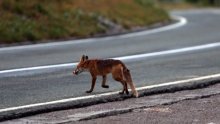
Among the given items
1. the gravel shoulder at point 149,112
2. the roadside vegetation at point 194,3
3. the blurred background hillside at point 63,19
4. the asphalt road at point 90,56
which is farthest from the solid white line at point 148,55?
the roadside vegetation at point 194,3

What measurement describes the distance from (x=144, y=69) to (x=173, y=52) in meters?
3.96

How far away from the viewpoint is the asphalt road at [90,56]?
9.98 metres

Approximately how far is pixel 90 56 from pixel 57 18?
296 inches

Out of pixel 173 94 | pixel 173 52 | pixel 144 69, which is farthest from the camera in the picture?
pixel 173 52

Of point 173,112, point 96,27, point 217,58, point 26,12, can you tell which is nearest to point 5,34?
point 26,12

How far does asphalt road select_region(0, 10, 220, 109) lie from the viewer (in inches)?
393

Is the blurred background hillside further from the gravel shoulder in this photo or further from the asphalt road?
the gravel shoulder

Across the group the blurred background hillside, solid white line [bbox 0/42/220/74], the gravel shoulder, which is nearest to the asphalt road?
solid white line [bbox 0/42/220/74]

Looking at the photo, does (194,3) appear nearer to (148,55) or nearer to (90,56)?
(148,55)

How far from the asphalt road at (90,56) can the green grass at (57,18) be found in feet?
4.65

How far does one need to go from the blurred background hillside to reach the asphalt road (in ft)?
4.64

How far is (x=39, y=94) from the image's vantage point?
9.73 metres

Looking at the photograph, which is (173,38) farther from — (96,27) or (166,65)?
(166,65)

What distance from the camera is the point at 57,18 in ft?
75.9
